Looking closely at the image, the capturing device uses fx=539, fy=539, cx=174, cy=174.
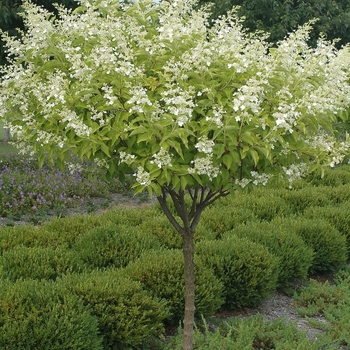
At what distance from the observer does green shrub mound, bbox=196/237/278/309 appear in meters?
5.52

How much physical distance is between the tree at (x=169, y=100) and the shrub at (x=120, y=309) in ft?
4.26

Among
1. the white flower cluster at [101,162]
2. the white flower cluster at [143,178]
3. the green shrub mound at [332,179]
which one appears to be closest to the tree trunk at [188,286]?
the white flower cluster at [101,162]

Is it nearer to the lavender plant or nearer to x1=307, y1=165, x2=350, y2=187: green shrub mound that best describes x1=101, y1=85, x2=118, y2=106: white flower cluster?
the lavender plant

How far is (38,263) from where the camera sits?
5125 millimetres

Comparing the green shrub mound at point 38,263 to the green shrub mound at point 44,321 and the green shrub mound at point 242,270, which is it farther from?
the green shrub mound at point 242,270

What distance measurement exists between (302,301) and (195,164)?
363cm

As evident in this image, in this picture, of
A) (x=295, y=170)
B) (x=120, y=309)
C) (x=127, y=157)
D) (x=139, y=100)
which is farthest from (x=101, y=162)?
(x=120, y=309)

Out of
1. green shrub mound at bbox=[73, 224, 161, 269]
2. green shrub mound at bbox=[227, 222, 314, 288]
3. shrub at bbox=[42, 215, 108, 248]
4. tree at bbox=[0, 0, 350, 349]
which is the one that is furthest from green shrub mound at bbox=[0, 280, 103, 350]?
green shrub mound at bbox=[227, 222, 314, 288]

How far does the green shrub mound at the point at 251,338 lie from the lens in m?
4.41

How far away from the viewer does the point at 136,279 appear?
498cm

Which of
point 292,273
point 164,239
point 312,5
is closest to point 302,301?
point 292,273

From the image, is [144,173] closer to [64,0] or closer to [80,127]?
[80,127]

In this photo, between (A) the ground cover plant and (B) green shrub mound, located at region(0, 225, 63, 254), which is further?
(B) green shrub mound, located at region(0, 225, 63, 254)

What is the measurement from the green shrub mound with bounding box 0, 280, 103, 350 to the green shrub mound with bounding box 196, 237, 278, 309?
68.0 inches
